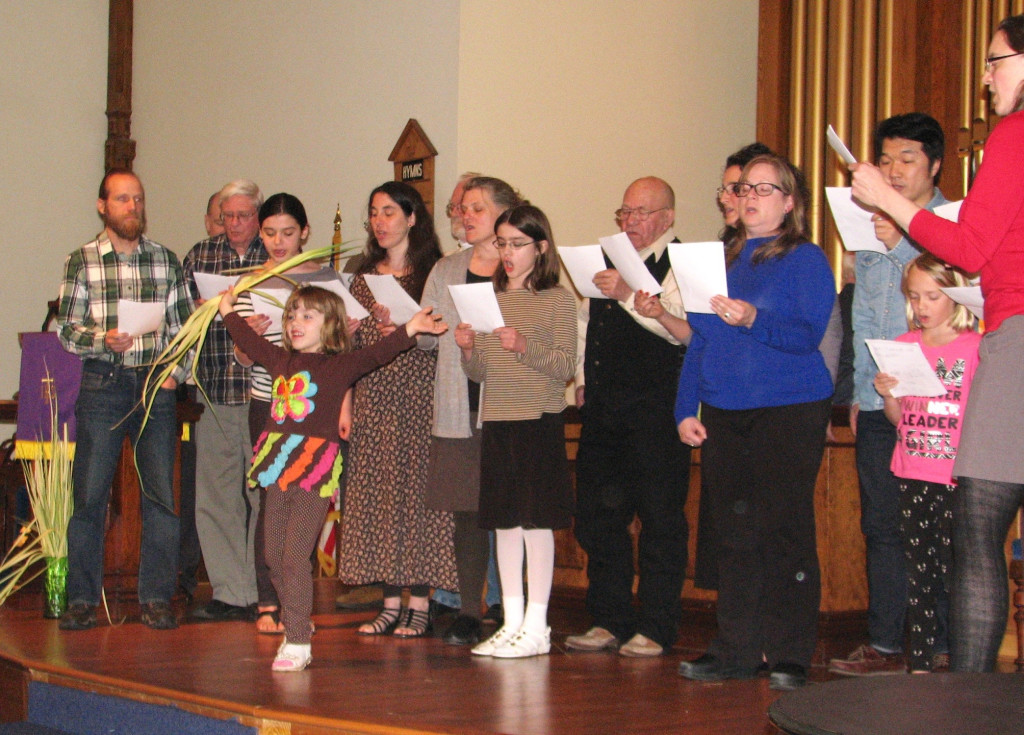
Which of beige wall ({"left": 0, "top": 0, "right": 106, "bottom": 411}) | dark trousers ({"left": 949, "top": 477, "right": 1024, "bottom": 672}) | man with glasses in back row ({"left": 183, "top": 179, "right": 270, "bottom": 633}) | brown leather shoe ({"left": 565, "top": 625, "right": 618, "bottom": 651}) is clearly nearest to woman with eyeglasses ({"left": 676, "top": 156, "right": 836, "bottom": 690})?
brown leather shoe ({"left": 565, "top": 625, "right": 618, "bottom": 651})

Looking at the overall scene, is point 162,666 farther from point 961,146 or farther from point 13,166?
point 13,166

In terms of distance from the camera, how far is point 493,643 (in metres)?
3.29


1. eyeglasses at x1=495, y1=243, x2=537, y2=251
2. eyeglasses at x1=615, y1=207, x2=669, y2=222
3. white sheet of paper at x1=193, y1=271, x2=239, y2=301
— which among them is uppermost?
eyeglasses at x1=615, y1=207, x2=669, y2=222

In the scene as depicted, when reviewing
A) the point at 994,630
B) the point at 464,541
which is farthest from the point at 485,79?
the point at 994,630

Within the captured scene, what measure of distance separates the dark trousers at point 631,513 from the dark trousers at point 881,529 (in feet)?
1.67

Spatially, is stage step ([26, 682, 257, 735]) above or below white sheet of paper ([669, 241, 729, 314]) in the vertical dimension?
below

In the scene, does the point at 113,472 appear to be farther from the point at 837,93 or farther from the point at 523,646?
the point at 837,93

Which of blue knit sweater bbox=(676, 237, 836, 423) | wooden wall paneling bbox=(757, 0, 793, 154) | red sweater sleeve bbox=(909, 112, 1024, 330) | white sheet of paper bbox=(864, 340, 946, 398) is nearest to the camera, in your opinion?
red sweater sleeve bbox=(909, 112, 1024, 330)

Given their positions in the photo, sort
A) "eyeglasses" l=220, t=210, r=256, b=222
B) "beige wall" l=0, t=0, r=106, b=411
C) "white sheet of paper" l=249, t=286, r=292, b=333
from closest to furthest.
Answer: "white sheet of paper" l=249, t=286, r=292, b=333 < "eyeglasses" l=220, t=210, r=256, b=222 < "beige wall" l=0, t=0, r=106, b=411

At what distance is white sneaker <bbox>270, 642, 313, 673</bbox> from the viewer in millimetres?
3033

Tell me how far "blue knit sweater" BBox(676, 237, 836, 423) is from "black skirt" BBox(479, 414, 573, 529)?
1.93 feet

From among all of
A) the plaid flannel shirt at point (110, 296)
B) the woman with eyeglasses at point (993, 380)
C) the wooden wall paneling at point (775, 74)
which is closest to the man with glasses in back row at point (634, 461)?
the woman with eyeglasses at point (993, 380)

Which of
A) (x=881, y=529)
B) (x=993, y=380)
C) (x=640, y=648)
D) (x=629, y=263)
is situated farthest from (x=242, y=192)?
(x=993, y=380)

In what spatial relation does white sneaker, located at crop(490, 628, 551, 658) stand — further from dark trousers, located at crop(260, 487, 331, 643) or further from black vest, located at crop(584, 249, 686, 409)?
black vest, located at crop(584, 249, 686, 409)
